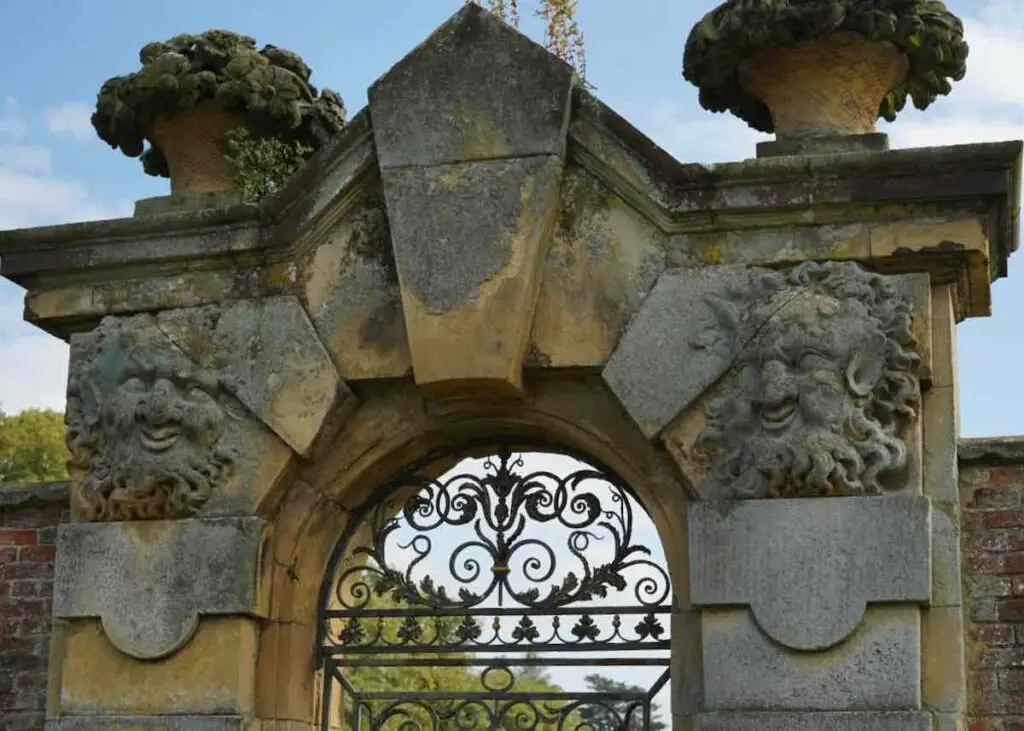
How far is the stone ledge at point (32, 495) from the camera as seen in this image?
711 centimetres

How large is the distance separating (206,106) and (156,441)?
4.94 ft

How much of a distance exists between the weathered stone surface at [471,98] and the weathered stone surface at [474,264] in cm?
8

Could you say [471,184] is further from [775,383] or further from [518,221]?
[775,383]

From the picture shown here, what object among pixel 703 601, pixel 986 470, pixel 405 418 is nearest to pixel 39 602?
pixel 405 418

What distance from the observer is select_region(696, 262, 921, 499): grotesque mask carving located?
5688 mm

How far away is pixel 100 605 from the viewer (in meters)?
6.48

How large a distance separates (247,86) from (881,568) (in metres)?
3.29

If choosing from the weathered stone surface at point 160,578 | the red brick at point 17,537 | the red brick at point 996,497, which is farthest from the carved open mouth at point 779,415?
the red brick at point 17,537

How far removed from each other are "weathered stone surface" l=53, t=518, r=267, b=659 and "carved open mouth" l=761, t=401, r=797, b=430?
2006 mm

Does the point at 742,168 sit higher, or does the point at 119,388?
the point at 742,168

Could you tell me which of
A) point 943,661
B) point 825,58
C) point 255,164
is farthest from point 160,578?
point 825,58

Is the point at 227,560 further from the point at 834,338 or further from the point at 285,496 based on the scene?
the point at 834,338

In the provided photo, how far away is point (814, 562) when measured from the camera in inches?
223

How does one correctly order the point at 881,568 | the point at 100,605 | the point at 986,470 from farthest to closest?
the point at 100,605, the point at 986,470, the point at 881,568
